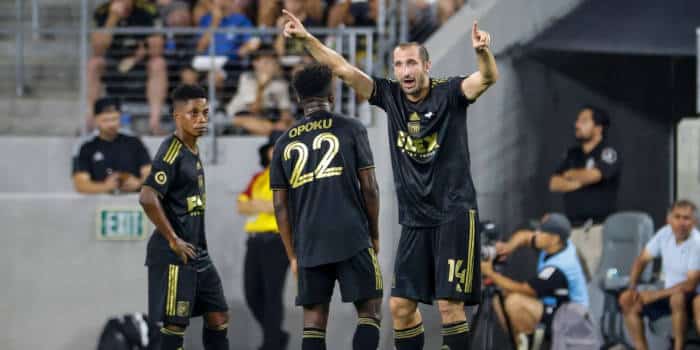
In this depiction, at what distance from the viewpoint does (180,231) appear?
8250mm

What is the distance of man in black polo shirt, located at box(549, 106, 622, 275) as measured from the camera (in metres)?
11.5

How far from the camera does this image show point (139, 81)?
12938 millimetres

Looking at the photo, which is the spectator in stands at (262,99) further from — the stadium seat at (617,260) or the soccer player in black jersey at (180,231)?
the soccer player in black jersey at (180,231)

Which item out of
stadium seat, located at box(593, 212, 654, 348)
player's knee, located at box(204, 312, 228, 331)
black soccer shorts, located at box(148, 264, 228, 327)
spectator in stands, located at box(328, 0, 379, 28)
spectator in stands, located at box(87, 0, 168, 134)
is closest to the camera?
black soccer shorts, located at box(148, 264, 228, 327)

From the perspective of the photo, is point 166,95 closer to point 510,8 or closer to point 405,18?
point 405,18

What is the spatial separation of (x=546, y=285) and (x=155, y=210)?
4.13m

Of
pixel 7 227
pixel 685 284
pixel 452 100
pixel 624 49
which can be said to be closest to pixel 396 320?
pixel 452 100

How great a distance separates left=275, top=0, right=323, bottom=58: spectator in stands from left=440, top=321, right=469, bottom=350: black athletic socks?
5.61m

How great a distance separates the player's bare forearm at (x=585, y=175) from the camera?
11500 mm

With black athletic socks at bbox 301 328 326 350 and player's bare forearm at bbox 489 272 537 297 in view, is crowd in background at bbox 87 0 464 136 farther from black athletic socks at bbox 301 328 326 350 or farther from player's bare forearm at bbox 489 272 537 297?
black athletic socks at bbox 301 328 326 350

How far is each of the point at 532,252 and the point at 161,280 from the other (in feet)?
15.2

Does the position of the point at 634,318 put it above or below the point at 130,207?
below

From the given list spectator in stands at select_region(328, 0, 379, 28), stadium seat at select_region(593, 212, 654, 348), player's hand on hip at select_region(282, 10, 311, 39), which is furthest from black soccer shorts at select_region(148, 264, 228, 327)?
spectator in stands at select_region(328, 0, 379, 28)

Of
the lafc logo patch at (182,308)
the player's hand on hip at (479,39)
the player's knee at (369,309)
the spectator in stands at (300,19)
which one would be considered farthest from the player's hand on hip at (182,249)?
the spectator in stands at (300,19)
